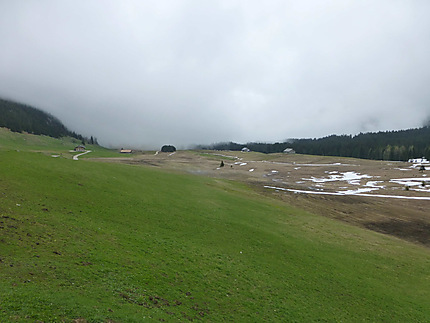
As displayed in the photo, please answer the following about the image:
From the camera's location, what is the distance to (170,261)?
18922 millimetres

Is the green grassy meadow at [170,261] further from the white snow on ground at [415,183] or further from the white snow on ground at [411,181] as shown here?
the white snow on ground at [411,181]

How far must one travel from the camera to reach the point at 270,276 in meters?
20.4

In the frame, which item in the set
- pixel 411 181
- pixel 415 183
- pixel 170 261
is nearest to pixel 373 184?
pixel 415 183

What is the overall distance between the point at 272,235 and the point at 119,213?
16.5 m

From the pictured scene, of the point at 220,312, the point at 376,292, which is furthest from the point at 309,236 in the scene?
the point at 220,312

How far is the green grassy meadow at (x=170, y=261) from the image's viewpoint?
12.7 meters

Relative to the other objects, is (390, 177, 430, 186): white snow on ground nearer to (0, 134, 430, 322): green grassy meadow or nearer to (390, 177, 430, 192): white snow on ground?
(390, 177, 430, 192): white snow on ground

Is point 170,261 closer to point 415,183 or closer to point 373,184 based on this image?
point 373,184

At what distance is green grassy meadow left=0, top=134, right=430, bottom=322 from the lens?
41.7 ft

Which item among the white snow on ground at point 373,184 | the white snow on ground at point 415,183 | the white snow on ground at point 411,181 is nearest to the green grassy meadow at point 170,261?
the white snow on ground at point 373,184

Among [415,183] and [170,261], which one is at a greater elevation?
[415,183]

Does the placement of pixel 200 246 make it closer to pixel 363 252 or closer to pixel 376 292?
pixel 376 292

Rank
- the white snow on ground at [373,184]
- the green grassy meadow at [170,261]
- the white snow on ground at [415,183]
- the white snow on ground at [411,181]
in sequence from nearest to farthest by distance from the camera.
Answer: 1. the green grassy meadow at [170,261]
2. the white snow on ground at [415,183]
3. the white snow on ground at [373,184]
4. the white snow on ground at [411,181]

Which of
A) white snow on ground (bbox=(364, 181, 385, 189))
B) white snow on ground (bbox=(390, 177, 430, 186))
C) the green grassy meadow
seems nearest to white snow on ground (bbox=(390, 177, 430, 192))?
white snow on ground (bbox=(390, 177, 430, 186))
